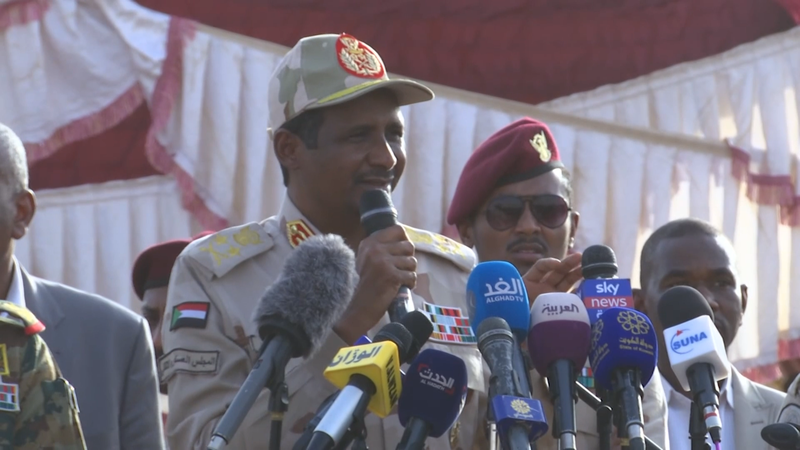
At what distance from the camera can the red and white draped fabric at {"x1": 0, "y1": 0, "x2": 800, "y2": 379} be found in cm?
766

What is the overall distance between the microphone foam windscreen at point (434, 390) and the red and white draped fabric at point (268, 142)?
482cm

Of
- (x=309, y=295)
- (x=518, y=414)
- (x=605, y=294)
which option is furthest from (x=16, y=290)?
(x=518, y=414)

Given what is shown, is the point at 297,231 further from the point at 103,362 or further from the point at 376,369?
the point at 376,369

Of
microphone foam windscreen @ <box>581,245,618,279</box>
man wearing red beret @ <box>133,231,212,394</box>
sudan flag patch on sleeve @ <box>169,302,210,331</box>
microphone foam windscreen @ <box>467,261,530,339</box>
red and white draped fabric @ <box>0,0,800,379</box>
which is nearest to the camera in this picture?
microphone foam windscreen @ <box>467,261,530,339</box>

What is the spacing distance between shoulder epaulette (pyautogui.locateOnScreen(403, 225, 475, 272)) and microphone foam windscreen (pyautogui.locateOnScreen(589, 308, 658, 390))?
111cm

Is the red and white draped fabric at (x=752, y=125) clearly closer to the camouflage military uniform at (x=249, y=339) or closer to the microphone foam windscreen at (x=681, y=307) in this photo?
the camouflage military uniform at (x=249, y=339)

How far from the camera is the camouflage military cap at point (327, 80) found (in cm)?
381

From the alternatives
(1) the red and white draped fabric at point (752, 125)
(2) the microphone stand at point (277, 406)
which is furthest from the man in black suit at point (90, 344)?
(1) the red and white draped fabric at point (752, 125)

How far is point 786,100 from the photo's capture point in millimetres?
7902

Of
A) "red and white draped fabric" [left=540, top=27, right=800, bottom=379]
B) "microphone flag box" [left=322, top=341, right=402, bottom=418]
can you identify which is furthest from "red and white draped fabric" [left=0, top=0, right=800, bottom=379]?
"microphone flag box" [left=322, top=341, right=402, bottom=418]

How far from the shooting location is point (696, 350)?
287cm

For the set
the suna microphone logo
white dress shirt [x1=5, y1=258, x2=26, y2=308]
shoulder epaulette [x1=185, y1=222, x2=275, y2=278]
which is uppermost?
the suna microphone logo

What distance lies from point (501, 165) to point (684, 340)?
1840 mm

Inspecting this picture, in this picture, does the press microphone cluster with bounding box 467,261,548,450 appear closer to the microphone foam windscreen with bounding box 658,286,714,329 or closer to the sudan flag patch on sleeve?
the microphone foam windscreen with bounding box 658,286,714,329
